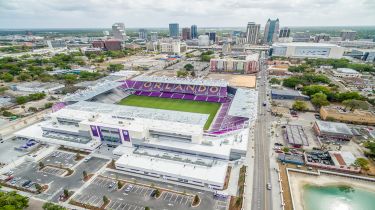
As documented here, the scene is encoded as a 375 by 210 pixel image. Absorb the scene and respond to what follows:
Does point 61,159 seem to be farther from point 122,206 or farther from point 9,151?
point 122,206

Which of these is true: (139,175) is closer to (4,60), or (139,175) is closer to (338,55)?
(4,60)

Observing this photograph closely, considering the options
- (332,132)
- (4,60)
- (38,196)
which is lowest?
(38,196)

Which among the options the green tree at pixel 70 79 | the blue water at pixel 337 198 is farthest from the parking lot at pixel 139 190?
the green tree at pixel 70 79

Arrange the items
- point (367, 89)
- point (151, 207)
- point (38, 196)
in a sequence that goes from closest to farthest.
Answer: point (151, 207), point (38, 196), point (367, 89)

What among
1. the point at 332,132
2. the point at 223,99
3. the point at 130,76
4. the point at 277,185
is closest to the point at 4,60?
the point at 130,76

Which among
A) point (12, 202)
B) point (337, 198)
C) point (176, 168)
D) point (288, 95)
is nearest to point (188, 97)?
point (288, 95)

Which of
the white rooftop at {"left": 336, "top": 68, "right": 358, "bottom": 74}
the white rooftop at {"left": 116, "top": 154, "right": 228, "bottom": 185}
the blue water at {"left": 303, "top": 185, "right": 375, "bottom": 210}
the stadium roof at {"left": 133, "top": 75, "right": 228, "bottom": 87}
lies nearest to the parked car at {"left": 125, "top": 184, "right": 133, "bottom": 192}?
the white rooftop at {"left": 116, "top": 154, "right": 228, "bottom": 185}

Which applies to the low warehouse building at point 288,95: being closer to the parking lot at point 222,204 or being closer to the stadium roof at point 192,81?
the stadium roof at point 192,81
